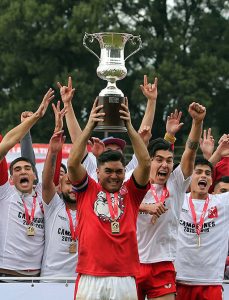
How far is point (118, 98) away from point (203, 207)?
1840mm

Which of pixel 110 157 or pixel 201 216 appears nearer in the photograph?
pixel 110 157

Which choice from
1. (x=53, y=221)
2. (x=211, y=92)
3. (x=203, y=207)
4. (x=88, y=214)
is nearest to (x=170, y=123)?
(x=203, y=207)

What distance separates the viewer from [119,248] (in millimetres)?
7484

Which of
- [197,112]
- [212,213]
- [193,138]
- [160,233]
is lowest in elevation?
[160,233]

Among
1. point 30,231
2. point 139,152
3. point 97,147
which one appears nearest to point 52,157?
point 97,147

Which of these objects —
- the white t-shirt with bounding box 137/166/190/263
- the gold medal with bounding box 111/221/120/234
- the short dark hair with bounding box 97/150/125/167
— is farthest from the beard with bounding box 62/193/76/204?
the gold medal with bounding box 111/221/120/234

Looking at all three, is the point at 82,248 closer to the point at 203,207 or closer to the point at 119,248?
the point at 119,248

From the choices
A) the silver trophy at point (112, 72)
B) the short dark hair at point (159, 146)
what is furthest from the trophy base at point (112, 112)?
the short dark hair at point (159, 146)

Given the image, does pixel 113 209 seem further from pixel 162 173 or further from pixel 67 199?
pixel 67 199

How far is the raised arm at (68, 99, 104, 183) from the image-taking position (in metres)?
7.43

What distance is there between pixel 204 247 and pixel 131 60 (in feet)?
101

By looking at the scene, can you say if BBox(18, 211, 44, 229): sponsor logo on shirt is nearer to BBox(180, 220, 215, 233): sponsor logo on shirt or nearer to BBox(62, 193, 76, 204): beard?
BBox(62, 193, 76, 204): beard

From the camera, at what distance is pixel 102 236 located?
7.47 metres

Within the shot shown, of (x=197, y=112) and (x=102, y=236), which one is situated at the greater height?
(x=197, y=112)
